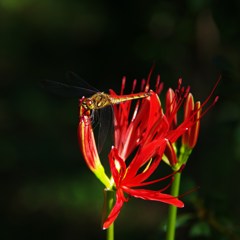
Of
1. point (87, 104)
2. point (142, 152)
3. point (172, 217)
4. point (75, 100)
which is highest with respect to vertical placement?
point (75, 100)

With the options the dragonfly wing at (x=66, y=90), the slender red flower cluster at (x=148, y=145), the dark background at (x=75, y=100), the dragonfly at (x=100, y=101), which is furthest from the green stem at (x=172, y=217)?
the dark background at (x=75, y=100)

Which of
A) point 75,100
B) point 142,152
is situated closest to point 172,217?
point 142,152

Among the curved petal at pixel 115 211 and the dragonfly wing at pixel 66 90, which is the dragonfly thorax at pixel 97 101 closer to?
the dragonfly wing at pixel 66 90

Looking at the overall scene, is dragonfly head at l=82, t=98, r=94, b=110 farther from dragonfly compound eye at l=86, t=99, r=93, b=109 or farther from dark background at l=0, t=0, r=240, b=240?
dark background at l=0, t=0, r=240, b=240

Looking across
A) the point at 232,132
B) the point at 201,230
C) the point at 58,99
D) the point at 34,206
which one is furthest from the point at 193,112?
the point at 58,99

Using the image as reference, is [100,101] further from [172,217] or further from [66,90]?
[172,217]

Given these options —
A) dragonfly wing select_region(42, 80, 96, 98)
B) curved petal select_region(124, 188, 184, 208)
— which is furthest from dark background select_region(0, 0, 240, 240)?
curved petal select_region(124, 188, 184, 208)

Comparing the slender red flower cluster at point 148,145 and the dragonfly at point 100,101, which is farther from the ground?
the dragonfly at point 100,101
